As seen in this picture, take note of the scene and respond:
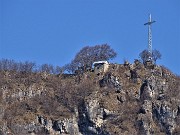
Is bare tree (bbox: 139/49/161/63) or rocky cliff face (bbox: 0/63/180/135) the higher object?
bare tree (bbox: 139/49/161/63)

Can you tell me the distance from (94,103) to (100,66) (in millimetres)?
9030

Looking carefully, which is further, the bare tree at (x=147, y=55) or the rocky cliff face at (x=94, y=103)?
the bare tree at (x=147, y=55)

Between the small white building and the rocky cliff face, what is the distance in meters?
0.71

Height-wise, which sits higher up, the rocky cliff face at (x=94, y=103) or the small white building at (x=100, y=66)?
the small white building at (x=100, y=66)

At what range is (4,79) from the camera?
365 feet

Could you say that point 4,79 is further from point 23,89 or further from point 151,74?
point 151,74

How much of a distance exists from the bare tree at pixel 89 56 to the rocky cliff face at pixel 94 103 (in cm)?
309

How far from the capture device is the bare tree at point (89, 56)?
385 feet

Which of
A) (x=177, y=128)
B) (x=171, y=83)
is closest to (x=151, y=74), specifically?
Answer: (x=171, y=83)

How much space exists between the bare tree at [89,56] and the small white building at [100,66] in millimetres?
2263

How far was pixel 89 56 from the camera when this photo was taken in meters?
119

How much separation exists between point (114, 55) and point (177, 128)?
64.5 ft

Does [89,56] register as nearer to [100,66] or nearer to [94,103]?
[100,66]

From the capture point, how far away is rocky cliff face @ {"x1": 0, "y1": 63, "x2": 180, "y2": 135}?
342 feet
